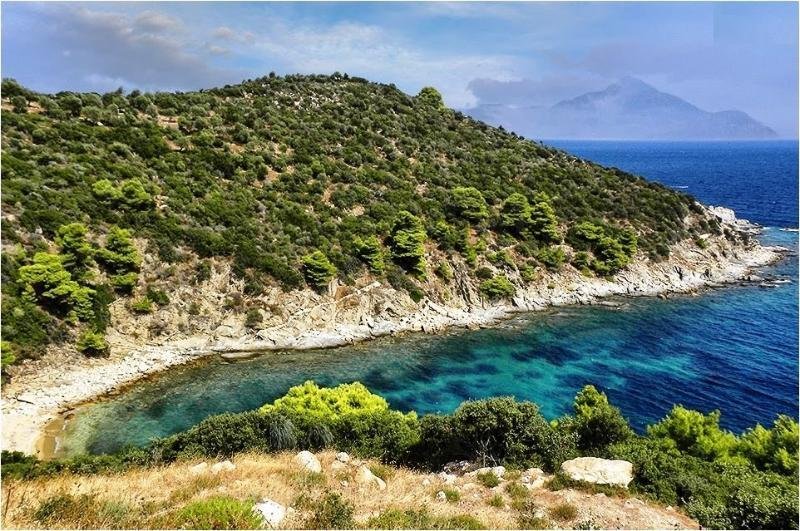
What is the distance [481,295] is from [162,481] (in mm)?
34315

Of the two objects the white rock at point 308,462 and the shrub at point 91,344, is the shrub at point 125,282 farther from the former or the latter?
the white rock at point 308,462

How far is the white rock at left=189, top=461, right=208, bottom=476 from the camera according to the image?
12324 millimetres

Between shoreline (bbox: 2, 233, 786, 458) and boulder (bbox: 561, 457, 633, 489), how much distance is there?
22391 millimetres

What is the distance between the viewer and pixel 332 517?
9242 millimetres

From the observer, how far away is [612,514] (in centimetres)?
1129

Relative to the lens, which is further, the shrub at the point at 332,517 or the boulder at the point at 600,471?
the boulder at the point at 600,471

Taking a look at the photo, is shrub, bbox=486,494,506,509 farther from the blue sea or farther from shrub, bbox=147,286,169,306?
shrub, bbox=147,286,169,306

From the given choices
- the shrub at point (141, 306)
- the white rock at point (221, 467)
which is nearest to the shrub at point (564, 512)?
the white rock at point (221, 467)

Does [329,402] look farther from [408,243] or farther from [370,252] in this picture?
[408,243]

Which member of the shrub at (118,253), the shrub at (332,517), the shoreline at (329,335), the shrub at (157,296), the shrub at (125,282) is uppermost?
the shrub at (118,253)

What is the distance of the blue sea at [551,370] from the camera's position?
26.4 meters

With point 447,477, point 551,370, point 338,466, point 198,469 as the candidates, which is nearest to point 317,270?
point 551,370

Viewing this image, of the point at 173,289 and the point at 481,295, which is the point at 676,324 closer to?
the point at 481,295

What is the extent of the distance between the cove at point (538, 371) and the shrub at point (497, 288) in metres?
2.95
